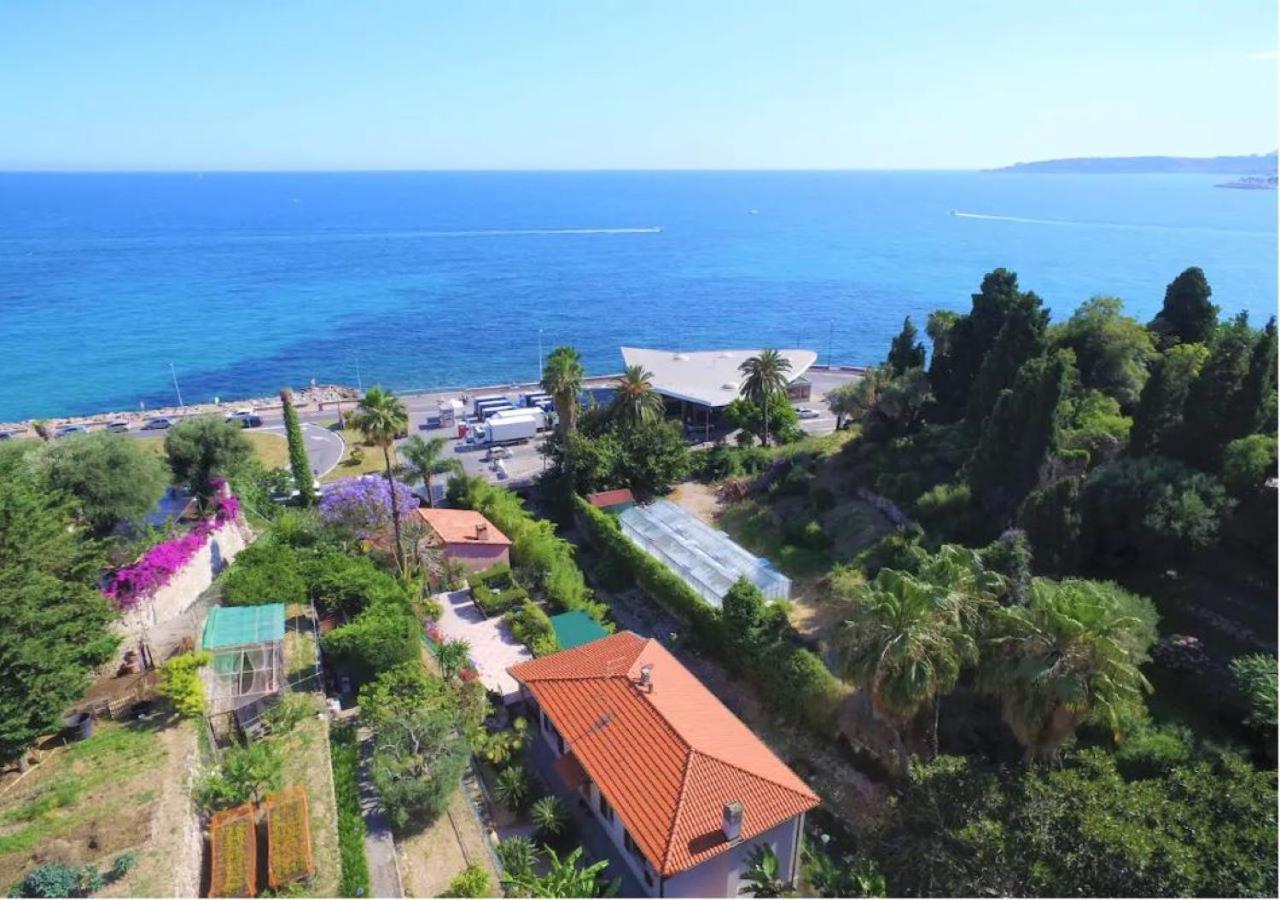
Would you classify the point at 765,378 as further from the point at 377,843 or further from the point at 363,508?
the point at 377,843

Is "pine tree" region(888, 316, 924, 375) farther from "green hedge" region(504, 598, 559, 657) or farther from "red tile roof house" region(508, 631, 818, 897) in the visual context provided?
"red tile roof house" region(508, 631, 818, 897)

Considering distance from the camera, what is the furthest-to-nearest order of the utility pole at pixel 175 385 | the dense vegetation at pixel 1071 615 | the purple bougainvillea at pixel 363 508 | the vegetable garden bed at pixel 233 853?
the utility pole at pixel 175 385, the purple bougainvillea at pixel 363 508, the vegetable garden bed at pixel 233 853, the dense vegetation at pixel 1071 615

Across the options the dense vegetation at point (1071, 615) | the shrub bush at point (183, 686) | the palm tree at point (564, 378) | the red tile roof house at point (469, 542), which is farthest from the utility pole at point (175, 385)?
the dense vegetation at point (1071, 615)

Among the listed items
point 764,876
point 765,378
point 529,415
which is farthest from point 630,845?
point 529,415

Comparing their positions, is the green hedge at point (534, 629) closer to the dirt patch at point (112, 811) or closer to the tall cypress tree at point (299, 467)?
the dirt patch at point (112, 811)

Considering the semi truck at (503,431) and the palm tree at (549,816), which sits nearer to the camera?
the palm tree at (549,816)

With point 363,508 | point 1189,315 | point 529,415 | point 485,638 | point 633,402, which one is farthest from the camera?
point 529,415

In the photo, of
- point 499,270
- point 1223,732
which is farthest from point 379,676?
point 499,270
